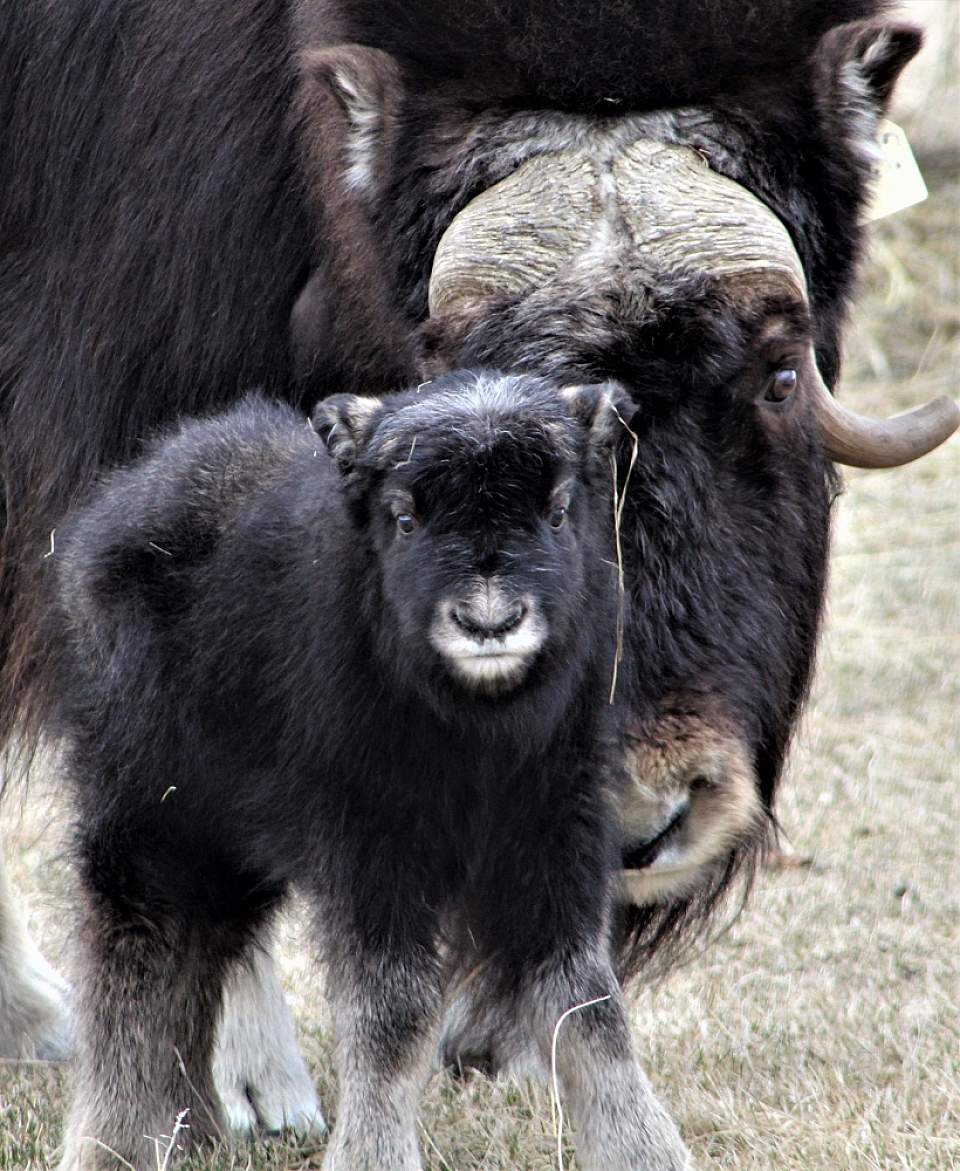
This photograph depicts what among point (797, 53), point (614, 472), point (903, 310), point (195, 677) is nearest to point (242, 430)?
point (195, 677)

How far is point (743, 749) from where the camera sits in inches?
108

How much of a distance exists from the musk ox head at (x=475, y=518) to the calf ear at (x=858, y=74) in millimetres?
991

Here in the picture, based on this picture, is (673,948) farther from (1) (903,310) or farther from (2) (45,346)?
(1) (903,310)

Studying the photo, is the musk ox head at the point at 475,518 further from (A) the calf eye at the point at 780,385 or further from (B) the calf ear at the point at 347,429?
(A) the calf eye at the point at 780,385

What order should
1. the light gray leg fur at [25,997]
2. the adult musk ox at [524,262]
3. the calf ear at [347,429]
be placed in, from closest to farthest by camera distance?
the calf ear at [347,429]
the adult musk ox at [524,262]
the light gray leg fur at [25,997]

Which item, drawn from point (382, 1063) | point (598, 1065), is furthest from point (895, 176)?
point (382, 1063)

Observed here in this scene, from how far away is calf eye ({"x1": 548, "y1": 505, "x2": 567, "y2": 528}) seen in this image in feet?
7.41

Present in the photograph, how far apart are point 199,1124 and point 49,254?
152cm

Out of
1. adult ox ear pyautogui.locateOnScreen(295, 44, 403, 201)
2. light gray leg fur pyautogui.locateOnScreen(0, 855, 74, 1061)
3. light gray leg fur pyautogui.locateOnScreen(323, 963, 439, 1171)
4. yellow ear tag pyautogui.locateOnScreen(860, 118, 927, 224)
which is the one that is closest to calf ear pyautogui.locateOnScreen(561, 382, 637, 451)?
light gray leg fur pyautogui.locateOnScreen(323, 963, 439, 1171)

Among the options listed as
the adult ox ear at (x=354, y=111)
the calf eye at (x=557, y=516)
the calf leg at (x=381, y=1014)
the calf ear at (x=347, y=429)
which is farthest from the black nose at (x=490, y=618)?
the adult ox ear at (x=354, y=111)

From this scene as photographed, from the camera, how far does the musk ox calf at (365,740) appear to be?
224 centimetres

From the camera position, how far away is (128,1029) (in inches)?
106

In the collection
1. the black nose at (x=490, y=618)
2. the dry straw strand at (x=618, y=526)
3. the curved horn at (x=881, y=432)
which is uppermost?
the black nose at (x=490, y=618)

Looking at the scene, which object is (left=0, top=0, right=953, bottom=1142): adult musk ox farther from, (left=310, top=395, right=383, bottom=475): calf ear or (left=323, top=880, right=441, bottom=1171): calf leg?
(left=310, top=395, right=383, bottom=475): calf ear
